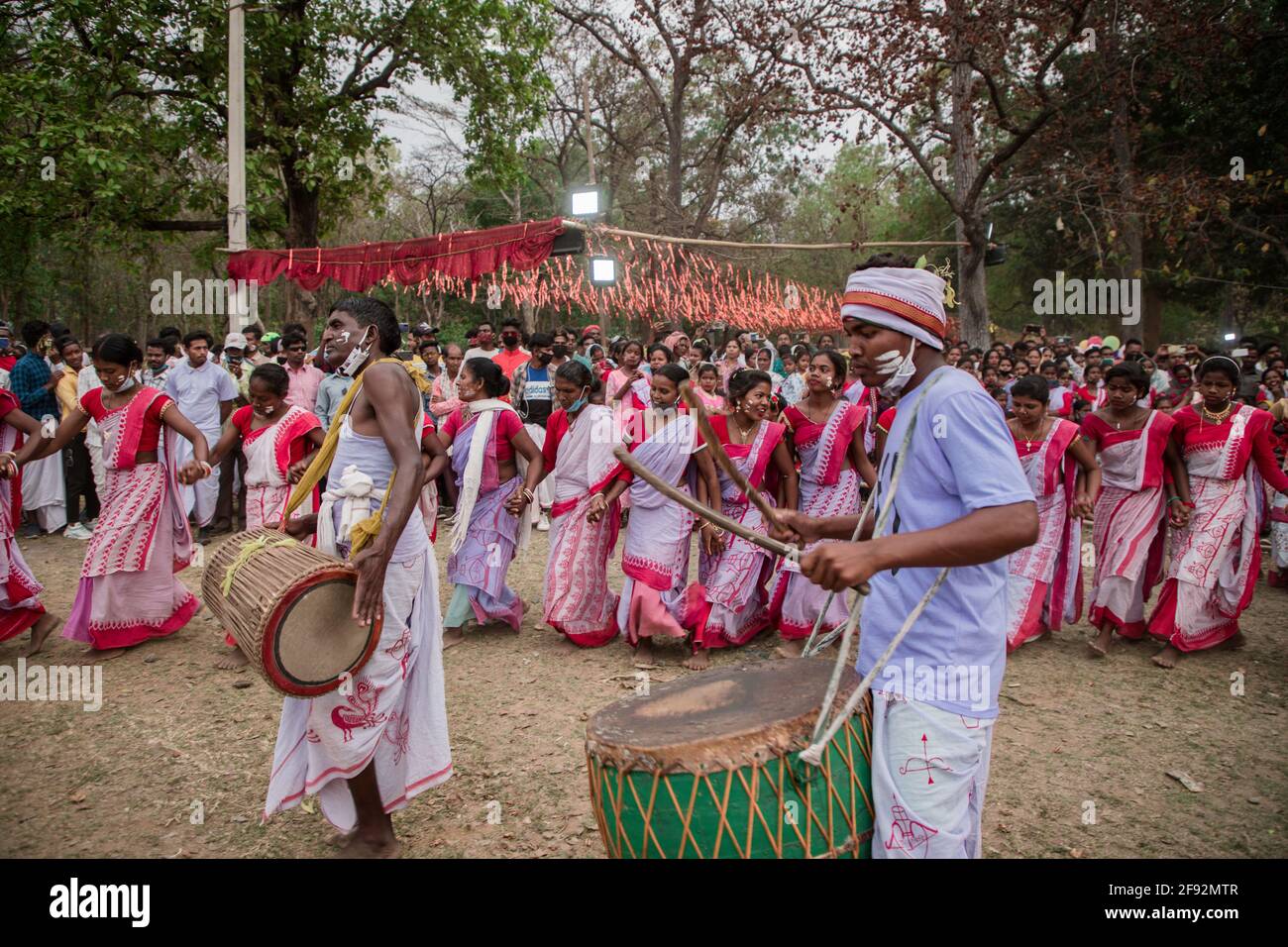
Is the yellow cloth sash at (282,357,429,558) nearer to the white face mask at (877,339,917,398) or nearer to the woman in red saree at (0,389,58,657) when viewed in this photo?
the white face mask at (877,339,917,398)

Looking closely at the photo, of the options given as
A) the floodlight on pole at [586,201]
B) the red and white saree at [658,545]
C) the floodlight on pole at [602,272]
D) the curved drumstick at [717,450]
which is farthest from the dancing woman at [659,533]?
the floodlight on pole at [602,272]

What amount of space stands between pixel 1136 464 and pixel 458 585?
4724mm

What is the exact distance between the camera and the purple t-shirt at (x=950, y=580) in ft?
6.66

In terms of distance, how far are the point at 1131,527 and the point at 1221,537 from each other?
508mm

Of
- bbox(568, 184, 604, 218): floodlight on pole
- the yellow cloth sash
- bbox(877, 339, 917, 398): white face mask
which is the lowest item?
the yellow cloth sash

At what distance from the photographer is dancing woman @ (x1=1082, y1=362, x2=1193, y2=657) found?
5.91m

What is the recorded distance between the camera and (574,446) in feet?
20.9

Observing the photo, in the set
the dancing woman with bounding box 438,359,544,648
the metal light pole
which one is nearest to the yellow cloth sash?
the dancing woman with bounding box 438,359,544,648

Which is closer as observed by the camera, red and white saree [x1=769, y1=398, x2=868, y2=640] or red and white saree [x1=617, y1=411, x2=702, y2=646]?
red and white saree [x1=617, y1=411, x2=702, y2=646]

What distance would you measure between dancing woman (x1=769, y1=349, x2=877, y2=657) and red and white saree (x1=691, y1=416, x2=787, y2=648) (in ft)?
0.63

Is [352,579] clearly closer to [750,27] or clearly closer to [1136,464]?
[1136,464]

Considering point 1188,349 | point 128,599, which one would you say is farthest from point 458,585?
point 1188,349

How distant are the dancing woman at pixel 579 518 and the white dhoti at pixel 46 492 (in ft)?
21.5

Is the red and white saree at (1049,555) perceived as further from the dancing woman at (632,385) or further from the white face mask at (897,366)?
the white face mask at (897,366)
